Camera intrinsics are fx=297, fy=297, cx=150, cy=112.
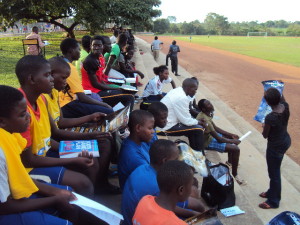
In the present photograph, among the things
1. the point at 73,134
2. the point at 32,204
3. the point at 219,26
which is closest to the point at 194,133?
the point at 73,134

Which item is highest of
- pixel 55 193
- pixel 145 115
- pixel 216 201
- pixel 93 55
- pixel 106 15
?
pixel 106 15

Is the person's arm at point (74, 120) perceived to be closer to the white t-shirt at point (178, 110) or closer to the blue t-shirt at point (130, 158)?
the blue t-shirt at point (130, 158)

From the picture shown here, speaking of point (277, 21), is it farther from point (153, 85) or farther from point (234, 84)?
point (153, 85)

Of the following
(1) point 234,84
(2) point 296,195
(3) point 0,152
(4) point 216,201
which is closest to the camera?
(3) point 0,152

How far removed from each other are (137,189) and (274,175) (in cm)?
249

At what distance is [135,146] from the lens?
3.01 m

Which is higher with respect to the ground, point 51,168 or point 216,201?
point 51,168

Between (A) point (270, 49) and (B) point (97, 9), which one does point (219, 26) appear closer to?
(A) point (270, 49)

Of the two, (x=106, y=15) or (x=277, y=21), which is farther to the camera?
(x=277, y=21)

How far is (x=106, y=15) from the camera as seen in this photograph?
55.8 feet

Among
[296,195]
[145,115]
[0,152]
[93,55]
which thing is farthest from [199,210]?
[93,55]

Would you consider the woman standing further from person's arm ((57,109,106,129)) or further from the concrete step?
person's arm ((57,109,106,129))

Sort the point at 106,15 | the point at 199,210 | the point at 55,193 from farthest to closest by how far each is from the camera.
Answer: the point at 106,15 < the point at 199,210 < the point at 55,193

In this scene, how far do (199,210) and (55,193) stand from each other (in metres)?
1.27
